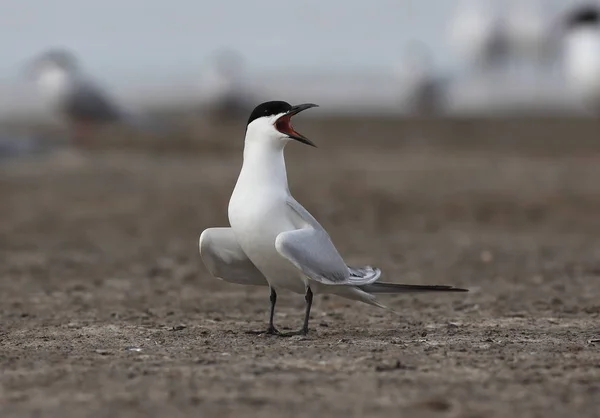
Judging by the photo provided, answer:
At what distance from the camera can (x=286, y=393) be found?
3701 millimetres

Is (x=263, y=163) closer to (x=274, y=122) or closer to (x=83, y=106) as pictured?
(x=274, y=122)

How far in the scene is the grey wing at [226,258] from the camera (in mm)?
4988

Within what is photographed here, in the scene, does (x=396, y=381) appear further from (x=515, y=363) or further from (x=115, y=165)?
(x=115, y=165)

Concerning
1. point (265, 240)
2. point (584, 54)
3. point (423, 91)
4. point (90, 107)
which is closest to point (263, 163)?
point (265, 240)

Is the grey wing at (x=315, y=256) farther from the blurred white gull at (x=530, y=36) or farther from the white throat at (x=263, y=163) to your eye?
the blurred white gull at (x=530, y=36)

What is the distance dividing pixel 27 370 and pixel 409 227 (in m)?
5.84

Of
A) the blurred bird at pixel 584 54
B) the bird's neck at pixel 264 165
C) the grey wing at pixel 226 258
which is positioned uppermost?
the blurred bird at pixel 584 54

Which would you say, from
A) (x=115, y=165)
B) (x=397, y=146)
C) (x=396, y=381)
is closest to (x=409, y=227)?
(x=115, y=165)

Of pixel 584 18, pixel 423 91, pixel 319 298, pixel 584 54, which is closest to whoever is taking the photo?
pixel 319 298

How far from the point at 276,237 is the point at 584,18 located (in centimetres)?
1637

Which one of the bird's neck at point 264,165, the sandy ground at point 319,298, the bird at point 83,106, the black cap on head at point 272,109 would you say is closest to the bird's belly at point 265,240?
the bird's neck at point 264,165

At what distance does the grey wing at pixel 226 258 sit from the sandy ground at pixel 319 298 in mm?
224

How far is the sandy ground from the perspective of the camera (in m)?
3.72

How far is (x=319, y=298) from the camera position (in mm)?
6473
